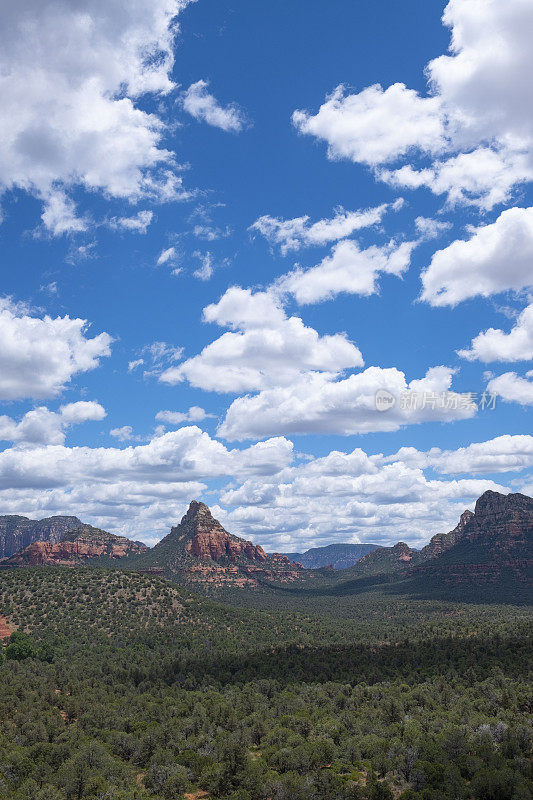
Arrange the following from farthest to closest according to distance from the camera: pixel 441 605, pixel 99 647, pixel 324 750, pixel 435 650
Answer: pixel 441 605 < pixel 99 647 < pixel 435 650 < pixel 324 750

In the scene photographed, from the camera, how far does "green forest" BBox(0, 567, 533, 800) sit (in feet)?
139

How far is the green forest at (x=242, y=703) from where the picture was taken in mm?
42219

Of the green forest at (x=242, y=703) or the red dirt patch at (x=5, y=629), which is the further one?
the red dirt patch at (x=5, y=629)

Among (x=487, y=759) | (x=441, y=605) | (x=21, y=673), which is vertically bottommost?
(x=441, y=605)

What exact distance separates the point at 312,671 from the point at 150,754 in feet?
142

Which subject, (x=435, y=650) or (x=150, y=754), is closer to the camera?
(x=150, y=754)

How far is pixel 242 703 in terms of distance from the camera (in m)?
70.1

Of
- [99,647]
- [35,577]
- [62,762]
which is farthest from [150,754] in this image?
[35,577]

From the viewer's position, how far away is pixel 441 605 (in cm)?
17750

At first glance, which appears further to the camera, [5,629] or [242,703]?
[5,629]

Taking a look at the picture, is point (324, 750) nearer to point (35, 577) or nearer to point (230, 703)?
point (230, 703)

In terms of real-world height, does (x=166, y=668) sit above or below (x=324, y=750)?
below

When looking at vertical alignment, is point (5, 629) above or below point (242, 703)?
above

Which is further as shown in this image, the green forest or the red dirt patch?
the red dirt patch
